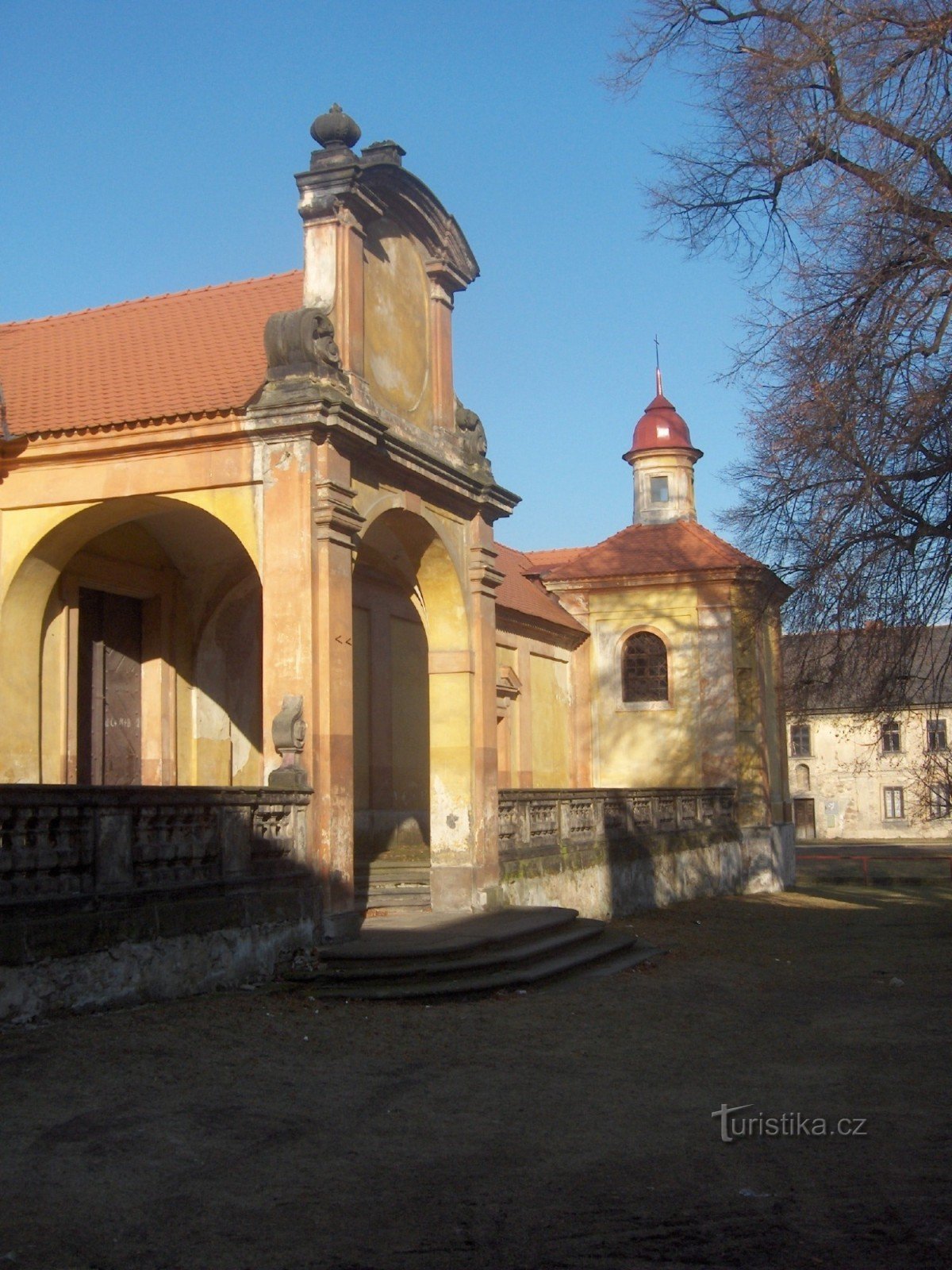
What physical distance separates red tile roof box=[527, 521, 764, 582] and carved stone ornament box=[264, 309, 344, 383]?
15488 millimetres

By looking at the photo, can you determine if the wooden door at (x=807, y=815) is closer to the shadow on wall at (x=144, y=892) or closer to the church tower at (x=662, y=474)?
the church tower at (x=662, y=474)

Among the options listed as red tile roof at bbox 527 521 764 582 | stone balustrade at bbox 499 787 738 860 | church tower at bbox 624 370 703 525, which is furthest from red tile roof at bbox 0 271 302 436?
church tower at bbox 624 370 703 525

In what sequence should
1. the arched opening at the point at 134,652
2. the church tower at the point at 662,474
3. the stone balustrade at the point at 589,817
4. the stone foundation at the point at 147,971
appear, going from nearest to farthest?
the stone foundation at the point at 147,971 → the arched opening at the point at 134,652 → the stone balustrade at the point at 589,817 → the church tower at the point at 662,474

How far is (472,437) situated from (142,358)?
4.02 meters

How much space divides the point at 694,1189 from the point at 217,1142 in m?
2.29

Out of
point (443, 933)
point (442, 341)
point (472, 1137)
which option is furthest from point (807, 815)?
point (472, 1137)

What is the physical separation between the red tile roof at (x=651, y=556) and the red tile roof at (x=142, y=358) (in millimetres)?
13791

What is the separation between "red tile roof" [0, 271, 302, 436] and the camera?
13742 mm

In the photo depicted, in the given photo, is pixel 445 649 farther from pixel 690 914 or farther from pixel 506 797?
pixel 690 914

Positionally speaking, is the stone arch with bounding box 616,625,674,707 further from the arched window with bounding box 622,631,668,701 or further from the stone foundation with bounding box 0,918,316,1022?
the stone foundation with bounding box 0,918,316,1022

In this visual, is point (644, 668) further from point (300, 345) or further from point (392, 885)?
point (300, 345)

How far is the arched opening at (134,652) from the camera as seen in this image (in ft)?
46.1

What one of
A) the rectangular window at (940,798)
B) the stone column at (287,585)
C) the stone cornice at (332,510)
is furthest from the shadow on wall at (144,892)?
the rectangular window at (940,798)

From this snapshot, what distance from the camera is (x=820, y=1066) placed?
869 centimetres
